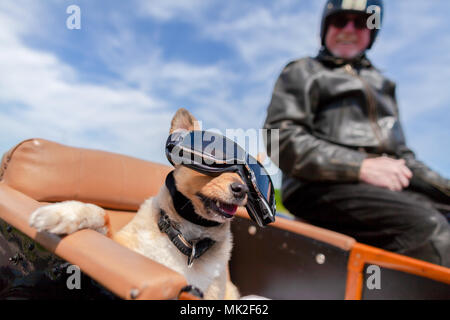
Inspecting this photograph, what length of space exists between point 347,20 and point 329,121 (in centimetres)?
91

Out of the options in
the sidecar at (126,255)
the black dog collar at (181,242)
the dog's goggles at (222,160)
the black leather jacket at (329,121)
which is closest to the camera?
the sidecar at (126,255)

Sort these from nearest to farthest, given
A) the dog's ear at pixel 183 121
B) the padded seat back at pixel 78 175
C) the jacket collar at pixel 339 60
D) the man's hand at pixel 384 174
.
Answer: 1. the dog's ear at pixel 183 121
2. the padded seat back at pixel 78 175
3. the man's hand at pixel 384 174
4. the jacket collar at pixel 339 60

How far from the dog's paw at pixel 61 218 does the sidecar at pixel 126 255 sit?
4 cm

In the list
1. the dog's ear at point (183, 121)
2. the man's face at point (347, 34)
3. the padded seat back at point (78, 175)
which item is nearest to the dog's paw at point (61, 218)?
the dog's ear at point (183, 121)

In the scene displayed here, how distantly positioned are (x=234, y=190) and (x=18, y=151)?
1.32 meters

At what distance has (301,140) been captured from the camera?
2.15 metres

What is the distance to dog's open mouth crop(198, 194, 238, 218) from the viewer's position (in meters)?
1.36

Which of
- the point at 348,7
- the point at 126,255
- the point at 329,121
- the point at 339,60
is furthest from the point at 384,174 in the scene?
the point at 126,255

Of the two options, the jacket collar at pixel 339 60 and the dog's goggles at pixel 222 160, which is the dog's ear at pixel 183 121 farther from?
the jacket collar at pixel 339 60

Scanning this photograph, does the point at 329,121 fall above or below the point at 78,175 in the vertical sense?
above

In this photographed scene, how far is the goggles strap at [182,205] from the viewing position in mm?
1420

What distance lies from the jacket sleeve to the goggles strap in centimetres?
98

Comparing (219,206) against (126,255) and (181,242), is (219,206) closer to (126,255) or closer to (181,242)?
(181,242)

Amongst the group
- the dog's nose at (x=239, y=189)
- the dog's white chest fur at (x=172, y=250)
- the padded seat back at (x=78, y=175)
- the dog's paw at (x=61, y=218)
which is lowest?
the dog's white chest fur at (x=172, y=250)
